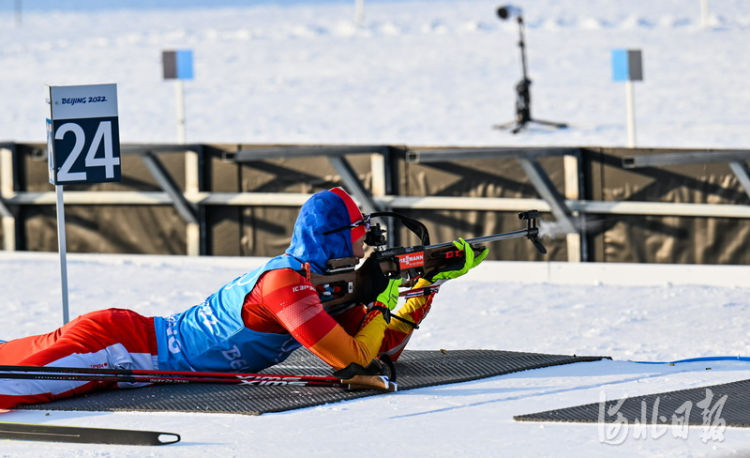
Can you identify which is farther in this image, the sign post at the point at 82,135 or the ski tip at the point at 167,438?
the sign post at the point at 82,135

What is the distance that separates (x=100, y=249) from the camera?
500 inches

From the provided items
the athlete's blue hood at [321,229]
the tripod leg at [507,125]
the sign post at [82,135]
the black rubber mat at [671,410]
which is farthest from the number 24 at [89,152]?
the tripod leg at [507,125]

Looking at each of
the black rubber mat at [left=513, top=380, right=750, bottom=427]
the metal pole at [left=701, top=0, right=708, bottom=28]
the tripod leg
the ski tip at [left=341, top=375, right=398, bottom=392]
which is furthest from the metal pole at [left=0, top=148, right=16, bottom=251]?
the metal pole at [left=701, top=0, right=708, bottom=28]

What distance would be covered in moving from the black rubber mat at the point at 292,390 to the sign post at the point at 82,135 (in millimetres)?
1461

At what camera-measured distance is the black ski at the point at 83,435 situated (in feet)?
16.9

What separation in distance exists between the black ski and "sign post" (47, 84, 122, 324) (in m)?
2.06

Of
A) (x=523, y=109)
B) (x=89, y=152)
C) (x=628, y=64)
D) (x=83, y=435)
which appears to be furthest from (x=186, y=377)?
(x=523, y=109)

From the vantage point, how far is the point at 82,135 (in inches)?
286

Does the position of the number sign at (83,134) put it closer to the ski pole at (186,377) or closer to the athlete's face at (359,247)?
the ski pole at (186,377)

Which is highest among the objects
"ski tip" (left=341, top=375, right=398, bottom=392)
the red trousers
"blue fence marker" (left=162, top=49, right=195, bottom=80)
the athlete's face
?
"blue fence marker" (left=162, top=49, right=195, bottom=80)

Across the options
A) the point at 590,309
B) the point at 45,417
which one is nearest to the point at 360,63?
the point at 590,309

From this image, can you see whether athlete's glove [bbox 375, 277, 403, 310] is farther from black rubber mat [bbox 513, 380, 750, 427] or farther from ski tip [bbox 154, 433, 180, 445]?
ski tip [bbox 154, 433, 180, 445]

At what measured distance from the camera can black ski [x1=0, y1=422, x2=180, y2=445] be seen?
203 inches

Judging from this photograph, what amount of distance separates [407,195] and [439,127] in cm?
689
